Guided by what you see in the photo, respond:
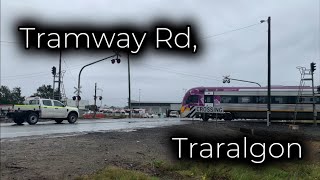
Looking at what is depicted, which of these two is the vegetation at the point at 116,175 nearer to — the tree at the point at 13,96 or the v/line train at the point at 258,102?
the tree at the point at 13,96

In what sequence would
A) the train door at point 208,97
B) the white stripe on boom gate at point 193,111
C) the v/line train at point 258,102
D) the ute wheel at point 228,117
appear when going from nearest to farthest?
the white stripe on boom gate at point 193,111 → the v/line train at point 258,102 → the ute wheel at point 228,117 → the train door at point 208,97

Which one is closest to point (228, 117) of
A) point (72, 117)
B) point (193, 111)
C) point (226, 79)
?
point (193, 111)

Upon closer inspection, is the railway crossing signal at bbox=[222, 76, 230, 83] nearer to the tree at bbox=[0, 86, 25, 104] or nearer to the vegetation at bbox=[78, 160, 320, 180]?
the vegetation at bbox=[78, 160, 320, 180]

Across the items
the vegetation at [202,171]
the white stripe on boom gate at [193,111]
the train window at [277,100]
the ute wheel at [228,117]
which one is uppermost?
the train window at [277,100]

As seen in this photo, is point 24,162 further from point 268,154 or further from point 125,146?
point 268,154

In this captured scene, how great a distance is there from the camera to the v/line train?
116ft

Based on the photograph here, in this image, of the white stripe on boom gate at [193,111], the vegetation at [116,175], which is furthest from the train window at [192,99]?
the vegetation at [116,175]

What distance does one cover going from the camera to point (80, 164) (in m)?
7.83

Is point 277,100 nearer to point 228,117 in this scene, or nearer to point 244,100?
point 244,100

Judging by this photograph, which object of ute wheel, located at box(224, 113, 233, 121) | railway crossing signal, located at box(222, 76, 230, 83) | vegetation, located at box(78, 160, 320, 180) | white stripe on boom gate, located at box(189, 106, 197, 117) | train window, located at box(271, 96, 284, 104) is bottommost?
ute wheel, located at box(224, 113, 233, 121)

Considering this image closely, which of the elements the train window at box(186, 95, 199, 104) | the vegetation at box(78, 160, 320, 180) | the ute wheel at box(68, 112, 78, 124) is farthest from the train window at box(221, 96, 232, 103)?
the vegetation at box(78, 160, 320, 180)

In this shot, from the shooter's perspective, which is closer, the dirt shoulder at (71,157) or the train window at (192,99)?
the dirt shoulder at (71,157)

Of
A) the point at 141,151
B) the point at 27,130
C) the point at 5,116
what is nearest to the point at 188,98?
the point at 27,130

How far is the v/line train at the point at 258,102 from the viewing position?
3544 cm
